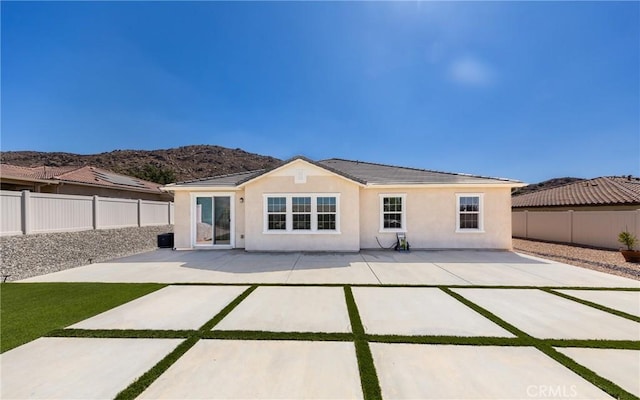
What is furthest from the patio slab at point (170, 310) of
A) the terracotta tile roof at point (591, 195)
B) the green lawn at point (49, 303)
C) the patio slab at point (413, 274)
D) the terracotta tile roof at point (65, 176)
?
the terracotta tile roof at point (591, 195)

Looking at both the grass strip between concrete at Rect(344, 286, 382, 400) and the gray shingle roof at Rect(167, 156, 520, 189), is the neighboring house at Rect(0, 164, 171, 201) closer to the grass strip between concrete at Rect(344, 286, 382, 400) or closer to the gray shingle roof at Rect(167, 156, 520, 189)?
the gray shingle roof at Rect(167, 156, 520, 189)

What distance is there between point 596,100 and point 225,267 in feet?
91.5

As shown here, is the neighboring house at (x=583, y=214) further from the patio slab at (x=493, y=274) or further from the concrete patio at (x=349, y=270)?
the patio slab at (x=493, y=274)

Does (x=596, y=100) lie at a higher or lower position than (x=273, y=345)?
higher

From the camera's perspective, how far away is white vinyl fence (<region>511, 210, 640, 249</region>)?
12714 mm

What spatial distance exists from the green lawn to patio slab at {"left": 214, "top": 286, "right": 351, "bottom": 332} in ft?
9.49

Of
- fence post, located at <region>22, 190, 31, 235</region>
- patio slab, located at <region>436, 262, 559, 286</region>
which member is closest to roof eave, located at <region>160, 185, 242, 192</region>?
fence post, located at <region>22, 190, 31, 235</region>

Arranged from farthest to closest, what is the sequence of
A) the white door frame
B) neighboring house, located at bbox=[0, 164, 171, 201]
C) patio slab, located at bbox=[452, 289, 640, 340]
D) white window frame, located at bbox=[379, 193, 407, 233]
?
neighboring house, located at bbox=[0, 164, 171, 201]
the white door frame
white window frame, located at bbox=[379, 193, 407, 233]
patio slab, located at bbox=[452, 289, 640, 340]

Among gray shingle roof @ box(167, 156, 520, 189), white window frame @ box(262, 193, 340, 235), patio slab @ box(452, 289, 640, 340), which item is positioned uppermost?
gray shingle roof @ box(167, 156, 520, 189)

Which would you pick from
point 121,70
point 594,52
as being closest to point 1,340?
point 594,52

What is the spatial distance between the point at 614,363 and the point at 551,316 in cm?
156

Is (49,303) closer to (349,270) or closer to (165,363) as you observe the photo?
(165,363)

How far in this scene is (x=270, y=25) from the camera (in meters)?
14.4

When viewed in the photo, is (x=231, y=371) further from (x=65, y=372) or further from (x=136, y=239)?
(x=136, y=239)
